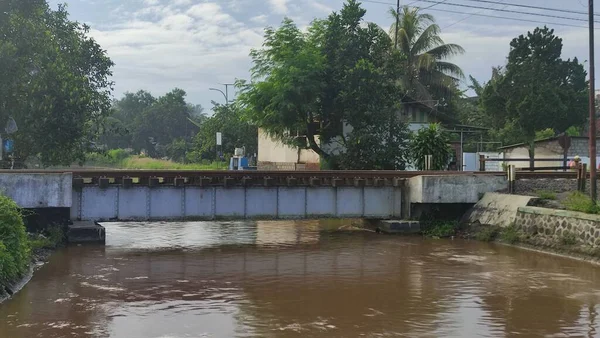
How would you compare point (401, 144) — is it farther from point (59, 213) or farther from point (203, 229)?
point (59, 213)

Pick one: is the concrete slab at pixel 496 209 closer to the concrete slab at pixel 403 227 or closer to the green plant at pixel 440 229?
the green plant at pixel 440 229

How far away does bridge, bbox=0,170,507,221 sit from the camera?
84.1 ft

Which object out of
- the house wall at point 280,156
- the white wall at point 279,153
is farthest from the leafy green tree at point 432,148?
the white wall at point 279,153

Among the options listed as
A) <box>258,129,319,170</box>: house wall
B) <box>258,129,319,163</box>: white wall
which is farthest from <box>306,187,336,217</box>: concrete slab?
<box>258,129,319,163</box>: white wall

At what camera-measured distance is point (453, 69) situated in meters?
61.7

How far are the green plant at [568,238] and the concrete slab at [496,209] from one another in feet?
9.92

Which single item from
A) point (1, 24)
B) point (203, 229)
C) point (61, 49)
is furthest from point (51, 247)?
point (61, 49)

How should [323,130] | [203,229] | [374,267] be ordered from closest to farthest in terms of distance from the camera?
[374,267] → [203,229] → [323,130]

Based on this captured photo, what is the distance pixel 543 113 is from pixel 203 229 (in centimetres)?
2858

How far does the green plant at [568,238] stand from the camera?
24.3 m

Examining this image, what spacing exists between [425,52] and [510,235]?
36.8 meters

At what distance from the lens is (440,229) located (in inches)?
1196

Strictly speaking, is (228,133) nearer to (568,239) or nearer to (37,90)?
(37,90)

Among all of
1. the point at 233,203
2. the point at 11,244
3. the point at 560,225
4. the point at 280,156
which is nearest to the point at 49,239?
the point at 11,244
